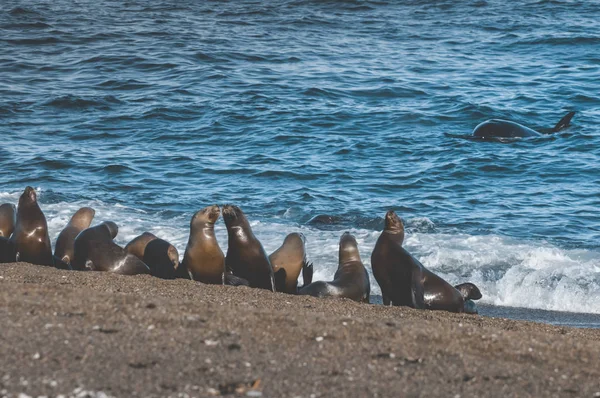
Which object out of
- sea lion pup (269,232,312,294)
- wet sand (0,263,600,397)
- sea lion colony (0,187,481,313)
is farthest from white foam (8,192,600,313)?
wet sand (0,263,600,397)

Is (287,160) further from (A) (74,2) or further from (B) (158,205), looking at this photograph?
(A) (74,2)

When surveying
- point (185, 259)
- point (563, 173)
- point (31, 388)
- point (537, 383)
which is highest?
point (31, 388)

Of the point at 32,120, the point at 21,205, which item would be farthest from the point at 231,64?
the point at 21,205

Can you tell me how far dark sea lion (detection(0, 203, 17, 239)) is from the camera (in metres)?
9.17

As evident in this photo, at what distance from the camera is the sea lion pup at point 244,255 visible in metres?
8.34

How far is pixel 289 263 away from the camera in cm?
875

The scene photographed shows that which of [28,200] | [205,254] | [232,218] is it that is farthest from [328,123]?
[205,254]

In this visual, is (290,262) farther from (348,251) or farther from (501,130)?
(501,130)

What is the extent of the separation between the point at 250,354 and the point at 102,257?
3.86 m

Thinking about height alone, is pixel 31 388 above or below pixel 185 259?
above

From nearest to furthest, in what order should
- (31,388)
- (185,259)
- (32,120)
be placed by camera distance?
(31,388) < (185,259) < (32,120)

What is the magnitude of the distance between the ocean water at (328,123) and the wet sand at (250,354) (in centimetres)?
402

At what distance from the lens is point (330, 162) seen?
48.8ft

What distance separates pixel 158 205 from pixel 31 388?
860 cm
